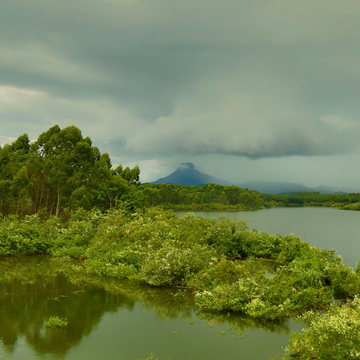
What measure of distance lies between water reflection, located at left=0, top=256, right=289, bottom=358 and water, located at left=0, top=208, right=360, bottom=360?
0.02 metres

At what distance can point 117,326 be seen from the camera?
28.8 feet

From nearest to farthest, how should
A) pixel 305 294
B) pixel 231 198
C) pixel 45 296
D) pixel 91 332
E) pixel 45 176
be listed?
pixel 91 332 < pixel 305 294 < pixel 45 296 < pixel 45 176 < pixel 231 198

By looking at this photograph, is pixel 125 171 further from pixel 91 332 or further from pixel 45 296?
pixel 91 332

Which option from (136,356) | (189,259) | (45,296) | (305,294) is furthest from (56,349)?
(305,294)

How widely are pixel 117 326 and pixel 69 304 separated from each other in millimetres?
2557

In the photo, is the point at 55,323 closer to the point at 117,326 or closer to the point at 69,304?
the point at 117,326

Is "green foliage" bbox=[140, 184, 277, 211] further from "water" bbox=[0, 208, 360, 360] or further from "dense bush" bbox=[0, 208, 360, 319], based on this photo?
"water" bbox=[0, 208, 360, 360]

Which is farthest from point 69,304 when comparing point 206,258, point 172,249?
point 206,258

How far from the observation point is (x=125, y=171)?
126 feet

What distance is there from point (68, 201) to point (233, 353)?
2333 centimetres

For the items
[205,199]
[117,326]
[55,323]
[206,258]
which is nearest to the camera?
[55,323]

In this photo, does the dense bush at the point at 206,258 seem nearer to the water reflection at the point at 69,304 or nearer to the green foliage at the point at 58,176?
the water reflection at the point at 69,304

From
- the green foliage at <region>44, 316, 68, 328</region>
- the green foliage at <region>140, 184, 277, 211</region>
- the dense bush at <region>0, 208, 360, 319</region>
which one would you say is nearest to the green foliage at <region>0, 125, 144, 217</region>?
the dense bush at <region>0, 208, 360, 319</region>

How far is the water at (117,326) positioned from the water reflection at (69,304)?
0.02 metres
